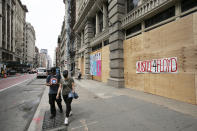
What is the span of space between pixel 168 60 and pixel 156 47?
1.13 meters

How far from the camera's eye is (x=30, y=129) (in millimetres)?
3273

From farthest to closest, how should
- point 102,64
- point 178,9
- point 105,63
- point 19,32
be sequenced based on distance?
1. point 19,32
2. point 102,64
3. point 105,63
4. point 178,9

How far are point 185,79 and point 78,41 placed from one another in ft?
70.3

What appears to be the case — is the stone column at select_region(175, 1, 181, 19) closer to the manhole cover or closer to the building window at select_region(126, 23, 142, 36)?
the building window at select_region(126, 23, 142, 36)

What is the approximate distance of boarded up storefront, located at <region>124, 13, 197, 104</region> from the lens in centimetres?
518

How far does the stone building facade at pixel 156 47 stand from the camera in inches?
209

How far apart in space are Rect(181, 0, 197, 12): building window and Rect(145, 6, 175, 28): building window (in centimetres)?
49

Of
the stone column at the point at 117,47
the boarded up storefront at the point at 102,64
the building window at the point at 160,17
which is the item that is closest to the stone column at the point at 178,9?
the building window at the point at 160,17

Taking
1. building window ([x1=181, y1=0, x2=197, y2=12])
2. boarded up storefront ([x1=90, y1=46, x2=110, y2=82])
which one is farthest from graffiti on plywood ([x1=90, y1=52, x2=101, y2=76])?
building window ([x1=181, y1=0, x2=197, y2=12])

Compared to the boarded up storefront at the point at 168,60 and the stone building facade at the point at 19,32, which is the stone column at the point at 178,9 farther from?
the stone building facade at the point at 19,32

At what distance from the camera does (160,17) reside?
693 centimetres

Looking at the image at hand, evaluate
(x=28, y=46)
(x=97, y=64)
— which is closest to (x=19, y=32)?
(x=28, y=46)

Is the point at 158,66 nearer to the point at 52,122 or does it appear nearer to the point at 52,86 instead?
the point at 52,86

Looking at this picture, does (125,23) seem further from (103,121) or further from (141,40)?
(103,121)
